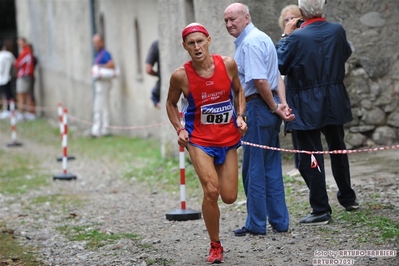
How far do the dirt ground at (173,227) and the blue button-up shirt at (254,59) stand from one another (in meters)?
1.38

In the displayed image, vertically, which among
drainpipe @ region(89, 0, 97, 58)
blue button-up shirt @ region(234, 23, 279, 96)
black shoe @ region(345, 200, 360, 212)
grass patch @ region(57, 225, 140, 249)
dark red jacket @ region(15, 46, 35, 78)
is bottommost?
grass patch @ region(57, 225, 140, 249)

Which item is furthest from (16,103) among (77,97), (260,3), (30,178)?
(260,3)

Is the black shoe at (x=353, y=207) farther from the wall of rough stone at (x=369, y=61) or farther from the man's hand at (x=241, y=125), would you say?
the wall of rough stone at (x=369, y=61)

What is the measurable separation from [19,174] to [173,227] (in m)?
6.30

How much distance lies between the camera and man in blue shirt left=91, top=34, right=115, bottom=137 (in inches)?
701

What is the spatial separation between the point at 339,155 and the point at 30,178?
7196 mm

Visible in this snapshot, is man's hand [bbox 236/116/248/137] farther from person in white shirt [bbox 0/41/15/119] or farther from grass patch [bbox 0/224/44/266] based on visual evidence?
person in white shirt [bbox 0/41/15/119]

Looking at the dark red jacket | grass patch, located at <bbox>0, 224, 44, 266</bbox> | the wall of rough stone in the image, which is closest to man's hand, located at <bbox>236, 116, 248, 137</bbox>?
grass patch, located at <bbox>0, 224, 44, 266</bbox>

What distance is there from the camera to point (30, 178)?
1342 centimetres

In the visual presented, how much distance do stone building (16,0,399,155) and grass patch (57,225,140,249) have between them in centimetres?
318

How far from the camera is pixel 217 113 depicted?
21.2ft

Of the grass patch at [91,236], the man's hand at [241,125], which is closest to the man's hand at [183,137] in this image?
the man's hand at [241,125]

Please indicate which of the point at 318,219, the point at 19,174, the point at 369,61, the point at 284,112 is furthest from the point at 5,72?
the point at 284,112

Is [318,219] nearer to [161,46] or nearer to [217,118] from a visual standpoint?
[217,118]
